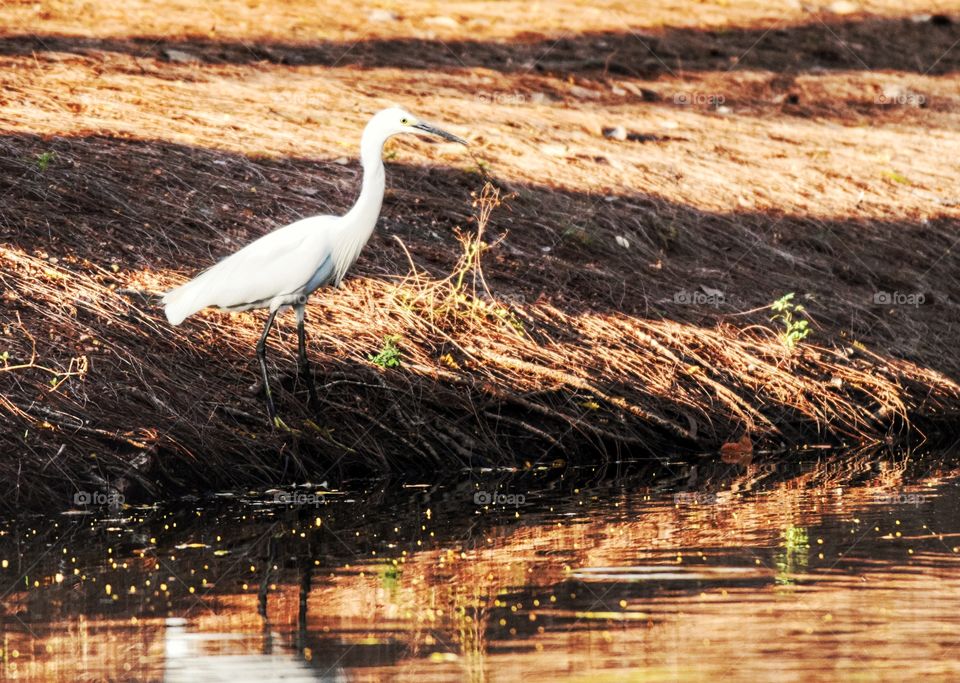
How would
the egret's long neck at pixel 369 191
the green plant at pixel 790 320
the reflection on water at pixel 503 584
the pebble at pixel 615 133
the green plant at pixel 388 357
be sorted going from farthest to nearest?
the pebble at pixel 615 133 < the green plant at pixel 790 320 < the green plant at pixel 388 357 < the egret's long neck at pixel 369 191 < the reflection on water at pixel 503 584

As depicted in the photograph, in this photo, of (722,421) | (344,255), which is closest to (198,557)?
(344,255)

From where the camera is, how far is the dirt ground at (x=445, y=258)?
8812 mm

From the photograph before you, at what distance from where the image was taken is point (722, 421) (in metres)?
9.84

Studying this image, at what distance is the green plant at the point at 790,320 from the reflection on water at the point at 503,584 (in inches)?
66.8

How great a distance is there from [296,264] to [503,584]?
122 inches

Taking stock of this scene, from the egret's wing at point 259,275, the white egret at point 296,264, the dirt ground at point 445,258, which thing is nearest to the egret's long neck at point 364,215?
the white egret at point 296,264

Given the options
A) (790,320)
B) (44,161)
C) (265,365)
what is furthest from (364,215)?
(790,320)

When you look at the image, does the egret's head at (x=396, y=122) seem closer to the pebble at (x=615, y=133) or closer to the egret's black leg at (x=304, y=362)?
the egret's black leg at (x=304, y=362)

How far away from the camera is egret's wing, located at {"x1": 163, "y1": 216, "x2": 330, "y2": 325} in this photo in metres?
8.63

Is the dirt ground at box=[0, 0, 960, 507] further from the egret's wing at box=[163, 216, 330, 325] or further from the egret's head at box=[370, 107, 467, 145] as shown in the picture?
the egret's head at box=[370, 107, 467, 145]

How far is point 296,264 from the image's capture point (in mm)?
8664

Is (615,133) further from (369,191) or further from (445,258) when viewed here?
(369,191)

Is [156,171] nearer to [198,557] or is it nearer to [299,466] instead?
[299,466]

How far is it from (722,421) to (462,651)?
4.92m
